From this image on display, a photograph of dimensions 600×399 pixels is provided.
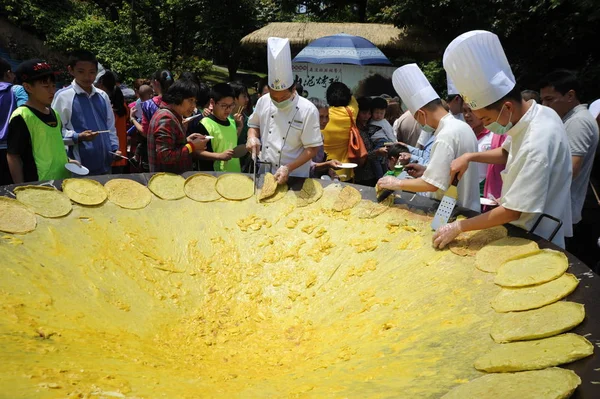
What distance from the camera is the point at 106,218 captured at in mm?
3314

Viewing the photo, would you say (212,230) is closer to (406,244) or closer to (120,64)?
(406,244)

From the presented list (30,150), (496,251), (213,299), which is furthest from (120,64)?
(496,251)

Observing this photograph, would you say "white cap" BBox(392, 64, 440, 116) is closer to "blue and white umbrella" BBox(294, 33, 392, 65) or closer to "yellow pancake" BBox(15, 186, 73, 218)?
"yellow pancake" BBox(15, 186, 73, 218)

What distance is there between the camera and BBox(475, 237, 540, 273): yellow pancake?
257 centimetres

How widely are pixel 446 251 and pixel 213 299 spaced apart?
4.99ft

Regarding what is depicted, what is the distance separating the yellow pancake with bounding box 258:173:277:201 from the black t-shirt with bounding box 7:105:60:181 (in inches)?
63.3

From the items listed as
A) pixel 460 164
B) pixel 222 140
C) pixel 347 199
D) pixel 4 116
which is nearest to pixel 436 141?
pixel 460 164

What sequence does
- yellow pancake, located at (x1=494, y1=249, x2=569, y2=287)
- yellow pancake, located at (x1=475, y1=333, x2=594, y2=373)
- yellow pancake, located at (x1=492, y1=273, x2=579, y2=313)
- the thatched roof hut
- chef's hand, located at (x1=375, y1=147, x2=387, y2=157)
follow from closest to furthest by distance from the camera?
1. yellow pancake, located at (x1=475, y1=333, x2=594, y2=373)
2. yellow pancake, located at (x1=492, y1=273, x2=579, y2=313)
3. yellow pancake, located at (x1=494, y1=249, x2=569, y2=287)
4. chef's hand, located at (x1=375, y1=147, x2=387, y2=157)
5. the thatched roof hut

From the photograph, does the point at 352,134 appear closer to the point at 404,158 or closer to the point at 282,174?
the point at 404,158

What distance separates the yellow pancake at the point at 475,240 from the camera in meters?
2.77

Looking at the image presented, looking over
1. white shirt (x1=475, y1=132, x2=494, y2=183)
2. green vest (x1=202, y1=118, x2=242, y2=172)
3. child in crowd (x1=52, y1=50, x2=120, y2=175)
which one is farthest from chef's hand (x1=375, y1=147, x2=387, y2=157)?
child in crowd (x1=52, y1=50, x2=120, y2=175)

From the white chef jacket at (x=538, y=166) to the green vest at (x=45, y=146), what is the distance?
3.07 metres

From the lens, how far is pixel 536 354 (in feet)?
5.96

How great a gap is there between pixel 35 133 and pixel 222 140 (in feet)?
4.97
